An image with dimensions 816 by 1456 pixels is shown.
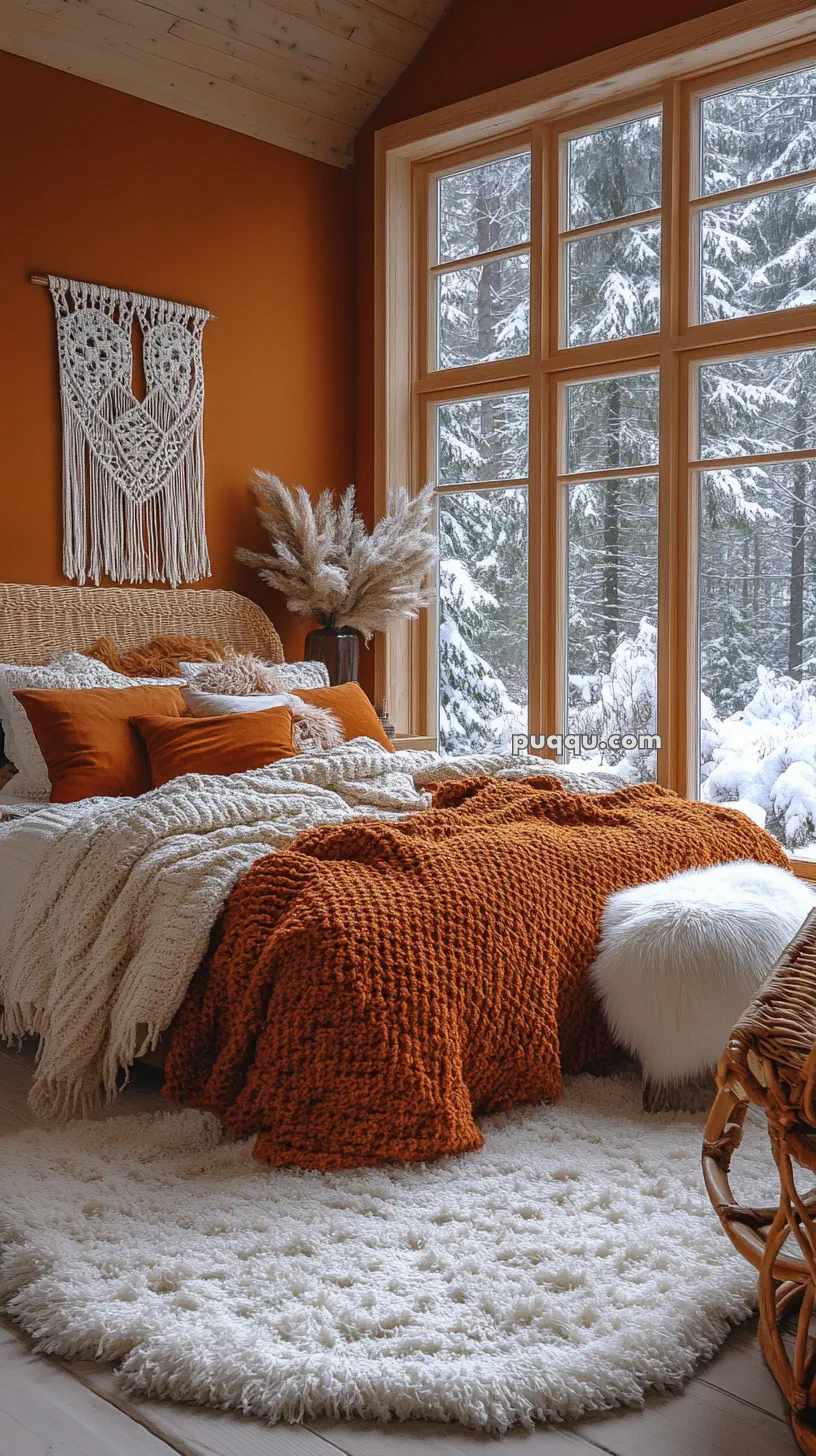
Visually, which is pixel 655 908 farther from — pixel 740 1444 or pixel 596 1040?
pixel 740 1444

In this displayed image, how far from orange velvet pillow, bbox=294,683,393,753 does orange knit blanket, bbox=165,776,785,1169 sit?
107cm

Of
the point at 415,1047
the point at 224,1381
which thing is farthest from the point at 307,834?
the point at 224,1381

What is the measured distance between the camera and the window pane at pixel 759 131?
4039mm

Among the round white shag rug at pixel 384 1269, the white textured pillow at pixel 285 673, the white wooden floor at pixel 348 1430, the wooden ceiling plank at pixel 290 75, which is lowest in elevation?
the white wooden floor at pixel 348 1430

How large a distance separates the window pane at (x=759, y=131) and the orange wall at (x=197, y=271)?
162 centimetres

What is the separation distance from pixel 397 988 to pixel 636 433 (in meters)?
3.01

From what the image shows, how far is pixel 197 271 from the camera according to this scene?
4.61 m

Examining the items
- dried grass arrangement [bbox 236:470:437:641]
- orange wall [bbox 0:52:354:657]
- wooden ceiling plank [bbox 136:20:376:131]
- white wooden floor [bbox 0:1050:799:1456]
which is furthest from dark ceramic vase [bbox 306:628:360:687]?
white wooden floor [bbox 0:1050:799:1456]

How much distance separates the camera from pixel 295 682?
157 inches

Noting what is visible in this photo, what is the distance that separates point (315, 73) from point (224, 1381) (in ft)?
15.4

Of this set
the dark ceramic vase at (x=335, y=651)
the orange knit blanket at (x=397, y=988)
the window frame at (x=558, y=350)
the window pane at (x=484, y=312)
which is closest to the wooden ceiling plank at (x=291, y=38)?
the window frame at (x=558, y=350)

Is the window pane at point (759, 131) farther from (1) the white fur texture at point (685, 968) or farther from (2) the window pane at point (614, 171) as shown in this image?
(1) the white fur texture at point (685, 968)

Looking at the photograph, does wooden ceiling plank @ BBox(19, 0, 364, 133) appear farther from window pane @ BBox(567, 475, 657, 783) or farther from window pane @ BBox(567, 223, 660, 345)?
window pane @ BBox(567, 475, 657, 783)

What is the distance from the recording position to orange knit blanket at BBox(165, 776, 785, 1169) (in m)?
2.00
